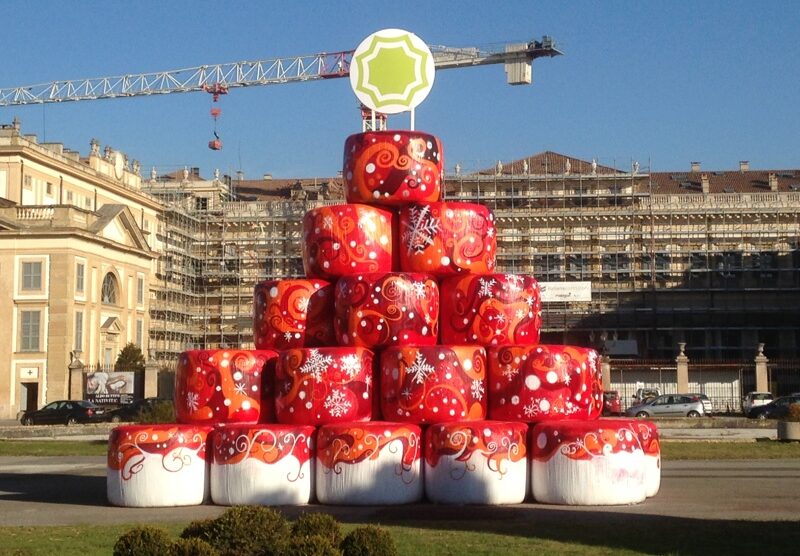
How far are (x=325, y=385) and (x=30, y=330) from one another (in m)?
44.6

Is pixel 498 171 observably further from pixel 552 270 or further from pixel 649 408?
pixel 649 408

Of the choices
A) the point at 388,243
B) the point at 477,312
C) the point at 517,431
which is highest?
the point at 388,243

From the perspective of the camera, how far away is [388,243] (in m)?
18.4

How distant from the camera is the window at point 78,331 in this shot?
5859 cm

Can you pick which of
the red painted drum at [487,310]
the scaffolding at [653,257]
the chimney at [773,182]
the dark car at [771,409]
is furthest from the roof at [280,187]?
the red painted drum at [487,310]

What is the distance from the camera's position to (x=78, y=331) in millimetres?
58906

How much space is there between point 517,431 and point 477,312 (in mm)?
2015

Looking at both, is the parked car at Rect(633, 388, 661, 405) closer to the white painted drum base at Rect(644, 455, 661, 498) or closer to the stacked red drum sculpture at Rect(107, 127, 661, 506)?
the white painted drum base at Rect(644, 455, 661, 498)

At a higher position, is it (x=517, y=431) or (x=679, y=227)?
(x=679, y=227)

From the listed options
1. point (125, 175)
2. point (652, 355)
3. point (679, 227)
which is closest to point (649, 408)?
point (652, 355)

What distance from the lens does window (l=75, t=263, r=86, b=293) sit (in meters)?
58.8

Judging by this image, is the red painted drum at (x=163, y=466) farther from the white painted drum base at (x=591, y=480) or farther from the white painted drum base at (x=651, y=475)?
the white painted drum base at (x=651, y=475)

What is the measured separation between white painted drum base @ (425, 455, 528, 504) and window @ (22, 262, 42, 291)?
1795 inches

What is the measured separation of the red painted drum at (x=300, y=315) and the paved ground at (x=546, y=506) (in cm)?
285
